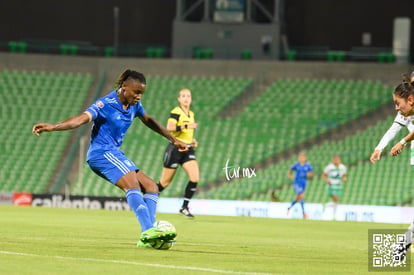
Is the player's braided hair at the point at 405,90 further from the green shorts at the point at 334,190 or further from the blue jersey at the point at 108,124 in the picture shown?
the green shorts at the point at 334,190

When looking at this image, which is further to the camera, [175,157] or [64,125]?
[175,157]

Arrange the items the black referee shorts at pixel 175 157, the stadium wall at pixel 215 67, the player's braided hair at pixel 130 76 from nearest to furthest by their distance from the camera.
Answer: the player's braided hair at pixel 130 76
the black referee shorts at pixel 175 157
the stadium wall at pixel 215 67

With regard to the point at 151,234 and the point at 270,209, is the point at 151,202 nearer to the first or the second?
the point at 151,234

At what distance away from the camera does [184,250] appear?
11.8 metres

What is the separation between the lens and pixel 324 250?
12.8 m

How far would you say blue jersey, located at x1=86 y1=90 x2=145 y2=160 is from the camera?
1182 centimetres

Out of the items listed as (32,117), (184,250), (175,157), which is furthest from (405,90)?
(32,117)

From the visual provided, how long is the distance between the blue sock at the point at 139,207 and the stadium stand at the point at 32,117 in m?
23.2

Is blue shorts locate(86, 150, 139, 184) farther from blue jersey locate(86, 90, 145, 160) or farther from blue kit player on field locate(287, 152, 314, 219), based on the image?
blue kit player on field locate(287, 152, 314, 219)

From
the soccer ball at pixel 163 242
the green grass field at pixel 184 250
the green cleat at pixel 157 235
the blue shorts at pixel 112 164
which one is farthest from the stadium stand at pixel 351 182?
the green cleat at pixel 157 235

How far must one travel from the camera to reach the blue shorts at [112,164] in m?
11.8

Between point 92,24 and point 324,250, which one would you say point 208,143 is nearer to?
point 92,24

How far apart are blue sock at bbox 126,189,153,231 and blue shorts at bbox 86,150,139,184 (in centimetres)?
28

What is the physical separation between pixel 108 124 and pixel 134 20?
105 ft
